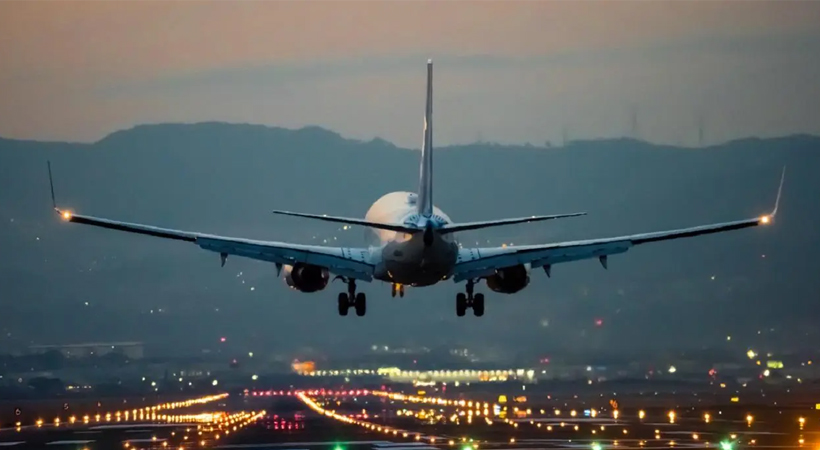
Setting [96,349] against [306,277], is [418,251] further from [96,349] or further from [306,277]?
[96,349]

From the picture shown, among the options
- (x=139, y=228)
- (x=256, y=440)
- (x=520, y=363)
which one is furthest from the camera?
(x=520, y=363)

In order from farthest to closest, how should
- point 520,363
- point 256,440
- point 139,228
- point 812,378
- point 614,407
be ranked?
point 520,363 < point 812,378 < point 614,407 < point 256,440 < point 139,228

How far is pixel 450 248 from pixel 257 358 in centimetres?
8511

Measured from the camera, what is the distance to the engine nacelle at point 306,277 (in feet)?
262

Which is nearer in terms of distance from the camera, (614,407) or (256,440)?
(256,440)

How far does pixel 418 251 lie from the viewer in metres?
72.2

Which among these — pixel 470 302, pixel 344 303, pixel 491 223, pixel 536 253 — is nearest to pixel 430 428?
pixel 470 302

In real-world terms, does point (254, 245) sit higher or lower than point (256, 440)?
higher

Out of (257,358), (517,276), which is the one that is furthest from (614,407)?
(257,358)

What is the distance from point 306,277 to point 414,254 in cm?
962

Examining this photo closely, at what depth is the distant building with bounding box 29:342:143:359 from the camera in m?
162

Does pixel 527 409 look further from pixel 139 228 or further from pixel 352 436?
pixel 139 228

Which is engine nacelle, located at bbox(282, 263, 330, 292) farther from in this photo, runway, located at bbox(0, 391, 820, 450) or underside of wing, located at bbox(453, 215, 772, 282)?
runway, located at bbox(0, 391, 820, 450)

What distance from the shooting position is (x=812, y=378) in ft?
439
